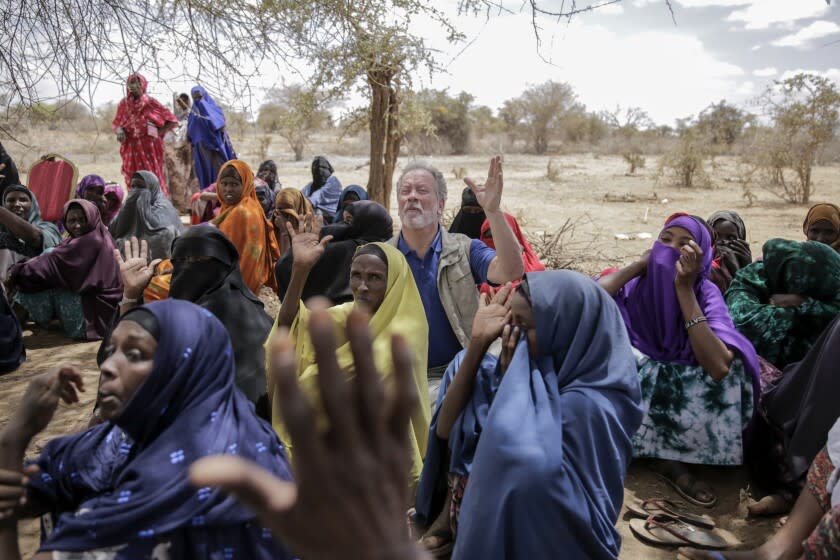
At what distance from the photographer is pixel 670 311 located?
3.60 meters

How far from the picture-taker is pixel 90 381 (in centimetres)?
491

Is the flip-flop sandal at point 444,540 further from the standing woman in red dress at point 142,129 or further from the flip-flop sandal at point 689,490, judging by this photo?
the standing woman in red dress at point 142,129

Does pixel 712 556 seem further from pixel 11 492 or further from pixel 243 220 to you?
pixel 243 220

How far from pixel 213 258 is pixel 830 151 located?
25.5 metres

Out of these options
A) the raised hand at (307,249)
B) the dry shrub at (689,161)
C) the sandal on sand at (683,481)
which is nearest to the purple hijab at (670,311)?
the sandal on sand at (683,481)

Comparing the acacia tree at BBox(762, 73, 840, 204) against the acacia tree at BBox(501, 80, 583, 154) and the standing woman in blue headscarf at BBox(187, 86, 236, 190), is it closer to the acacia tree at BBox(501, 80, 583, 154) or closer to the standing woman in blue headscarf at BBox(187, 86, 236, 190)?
the standing woman in blue headscarf at BBox(187, 86, 236, 190)

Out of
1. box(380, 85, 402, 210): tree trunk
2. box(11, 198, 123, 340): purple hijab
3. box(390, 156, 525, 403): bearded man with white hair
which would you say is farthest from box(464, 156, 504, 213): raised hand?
box(380, 85, 402, 210): tree trunk

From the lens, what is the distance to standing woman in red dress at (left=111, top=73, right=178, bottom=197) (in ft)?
32.1

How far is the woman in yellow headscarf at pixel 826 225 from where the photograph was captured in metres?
4.61

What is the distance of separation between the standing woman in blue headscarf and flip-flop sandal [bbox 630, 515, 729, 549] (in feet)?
29.9

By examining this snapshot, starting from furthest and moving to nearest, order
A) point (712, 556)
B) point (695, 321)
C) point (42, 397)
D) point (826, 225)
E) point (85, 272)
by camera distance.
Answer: point (85, 272), point (826, 225), point (695, 321), point (712, 556), point (42, 397)

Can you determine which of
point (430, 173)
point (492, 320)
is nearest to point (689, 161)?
point (430, 173)

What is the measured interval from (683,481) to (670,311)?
39.0 inches

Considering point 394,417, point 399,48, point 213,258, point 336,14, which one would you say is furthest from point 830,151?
point 394,417
